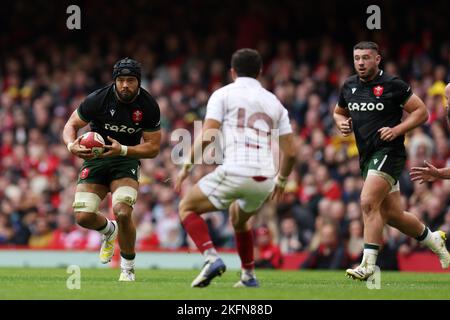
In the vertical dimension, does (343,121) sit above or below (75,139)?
above

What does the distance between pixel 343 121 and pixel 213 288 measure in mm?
2985

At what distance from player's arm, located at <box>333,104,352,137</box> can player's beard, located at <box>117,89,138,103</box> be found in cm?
235

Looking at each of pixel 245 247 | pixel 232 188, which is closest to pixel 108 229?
pixel 245 247

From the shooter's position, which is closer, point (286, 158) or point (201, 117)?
point (286, 158)

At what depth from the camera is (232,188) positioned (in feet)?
31.2

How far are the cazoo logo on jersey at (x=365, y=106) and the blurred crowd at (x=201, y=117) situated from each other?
171 inches

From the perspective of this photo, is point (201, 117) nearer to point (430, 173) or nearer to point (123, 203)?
point (123, 203)

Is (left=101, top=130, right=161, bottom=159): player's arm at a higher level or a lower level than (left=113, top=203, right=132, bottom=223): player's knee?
higher

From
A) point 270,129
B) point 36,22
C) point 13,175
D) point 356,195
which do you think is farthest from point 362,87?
point 36,22

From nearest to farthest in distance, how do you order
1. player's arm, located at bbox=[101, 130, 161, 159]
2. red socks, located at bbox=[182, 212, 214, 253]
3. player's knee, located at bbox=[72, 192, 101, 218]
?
red socks, located at bbox=[182, 212, 214, 253], player's arm, located at bbox=[101, 130, 161, 159], player's knee, located at bbox=[72, 192, 101, 218]

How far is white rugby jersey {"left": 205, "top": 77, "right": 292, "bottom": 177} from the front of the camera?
31.2 feet

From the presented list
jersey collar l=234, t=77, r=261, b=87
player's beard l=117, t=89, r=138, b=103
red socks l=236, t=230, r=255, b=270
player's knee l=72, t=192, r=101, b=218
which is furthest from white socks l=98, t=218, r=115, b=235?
jersey collar l=234, t=77, r=261, b=87

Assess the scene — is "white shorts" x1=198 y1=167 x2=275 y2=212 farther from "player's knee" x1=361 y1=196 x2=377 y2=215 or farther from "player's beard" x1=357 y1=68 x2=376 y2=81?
"player's beard" x1=357 y1=68 x2=376 y2=81

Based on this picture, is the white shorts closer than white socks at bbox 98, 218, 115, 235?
Yes
